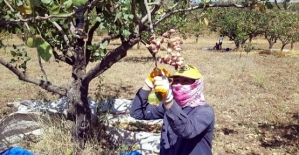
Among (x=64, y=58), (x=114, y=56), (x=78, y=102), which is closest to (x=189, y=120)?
(x=114, y=56)

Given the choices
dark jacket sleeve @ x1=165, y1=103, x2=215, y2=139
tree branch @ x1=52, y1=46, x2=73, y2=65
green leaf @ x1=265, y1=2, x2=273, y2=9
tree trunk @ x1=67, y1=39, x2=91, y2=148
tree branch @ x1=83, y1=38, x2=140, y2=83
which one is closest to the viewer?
dark jacket sleeve @ x1=165, y1=103, x2=215, y2=139

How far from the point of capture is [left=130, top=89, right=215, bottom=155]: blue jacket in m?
1.94

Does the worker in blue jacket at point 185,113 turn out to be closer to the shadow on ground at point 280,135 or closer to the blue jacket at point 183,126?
the blue jacket at point 183,126

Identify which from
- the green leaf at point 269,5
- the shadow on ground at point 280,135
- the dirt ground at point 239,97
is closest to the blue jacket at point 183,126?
the green leaf at point 269,5

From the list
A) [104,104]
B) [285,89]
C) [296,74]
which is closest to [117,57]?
[104,104]

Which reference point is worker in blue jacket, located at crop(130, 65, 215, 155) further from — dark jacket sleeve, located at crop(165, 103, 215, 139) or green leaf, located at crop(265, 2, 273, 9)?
green leaf, located at crop(265, 2, 273, 9)

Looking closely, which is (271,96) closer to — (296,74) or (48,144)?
(296,74)

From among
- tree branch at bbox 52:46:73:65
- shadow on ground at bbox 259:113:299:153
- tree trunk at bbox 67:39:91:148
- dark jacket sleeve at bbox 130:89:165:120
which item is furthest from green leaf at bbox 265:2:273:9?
shadow on ground at bbox 259:113:299:153

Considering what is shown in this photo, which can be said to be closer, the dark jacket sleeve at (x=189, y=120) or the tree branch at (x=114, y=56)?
the dark jacket sleeve at (x=189, y=120)

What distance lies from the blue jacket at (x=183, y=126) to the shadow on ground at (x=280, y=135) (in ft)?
8.33

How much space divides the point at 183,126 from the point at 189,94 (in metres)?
0.23

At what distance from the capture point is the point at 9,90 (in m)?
7.17

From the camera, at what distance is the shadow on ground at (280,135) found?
4.58 m

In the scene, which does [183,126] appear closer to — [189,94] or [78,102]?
[189,94]
